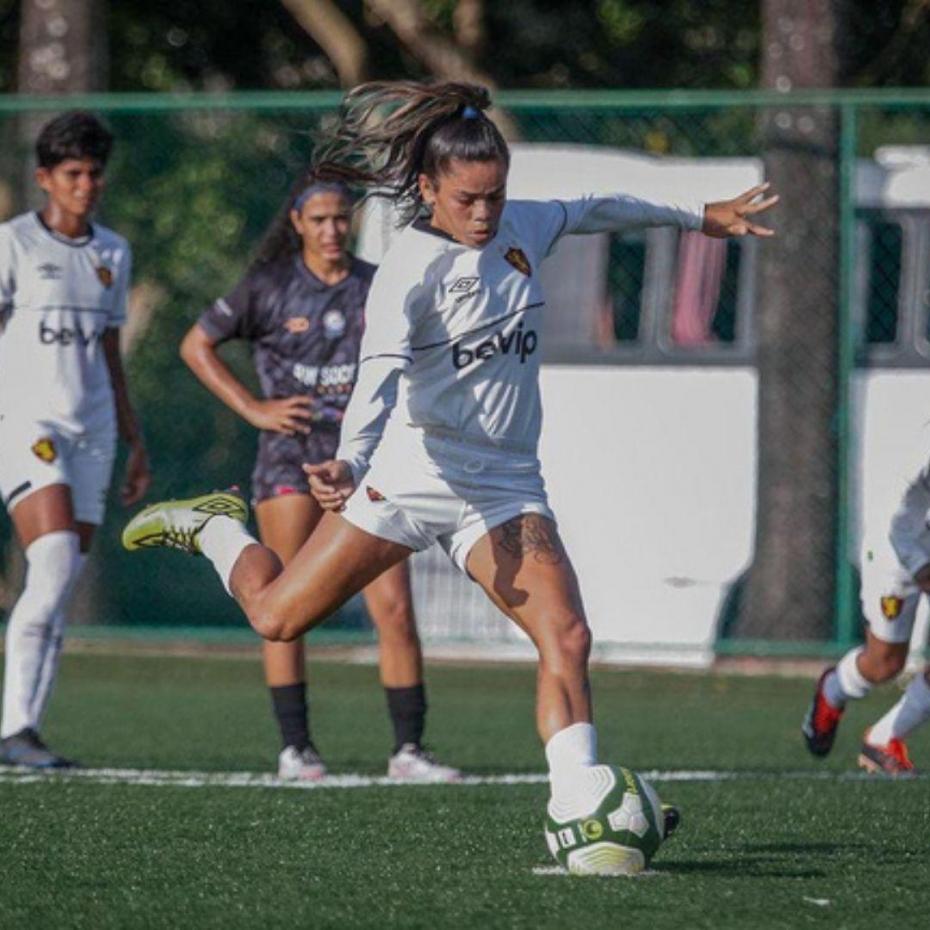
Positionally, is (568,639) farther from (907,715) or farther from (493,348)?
(907,715)

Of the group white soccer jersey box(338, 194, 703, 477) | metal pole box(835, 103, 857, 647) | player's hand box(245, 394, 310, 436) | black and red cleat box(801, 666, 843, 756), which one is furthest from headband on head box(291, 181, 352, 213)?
metal pole box(835, 103, 857, 647)

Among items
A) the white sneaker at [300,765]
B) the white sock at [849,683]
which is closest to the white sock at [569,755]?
the white sneaker at [300,765]

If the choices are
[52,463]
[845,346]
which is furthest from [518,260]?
[845,346]

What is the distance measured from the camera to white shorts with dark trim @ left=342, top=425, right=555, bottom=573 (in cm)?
685

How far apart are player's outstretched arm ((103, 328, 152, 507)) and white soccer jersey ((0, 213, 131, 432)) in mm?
132

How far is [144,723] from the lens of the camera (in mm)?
11492

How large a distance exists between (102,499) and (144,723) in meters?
2.06

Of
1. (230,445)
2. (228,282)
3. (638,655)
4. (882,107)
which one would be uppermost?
(882,107)

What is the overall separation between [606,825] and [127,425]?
13.7 feet

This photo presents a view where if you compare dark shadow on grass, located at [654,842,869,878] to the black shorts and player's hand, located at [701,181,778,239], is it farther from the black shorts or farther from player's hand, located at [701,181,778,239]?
the black shorts

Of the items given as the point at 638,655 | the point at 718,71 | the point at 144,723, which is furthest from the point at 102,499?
the point at 718,71

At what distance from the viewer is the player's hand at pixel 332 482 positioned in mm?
6398

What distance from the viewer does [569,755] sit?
6.52m

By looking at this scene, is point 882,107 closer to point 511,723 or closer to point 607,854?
point 511,723
